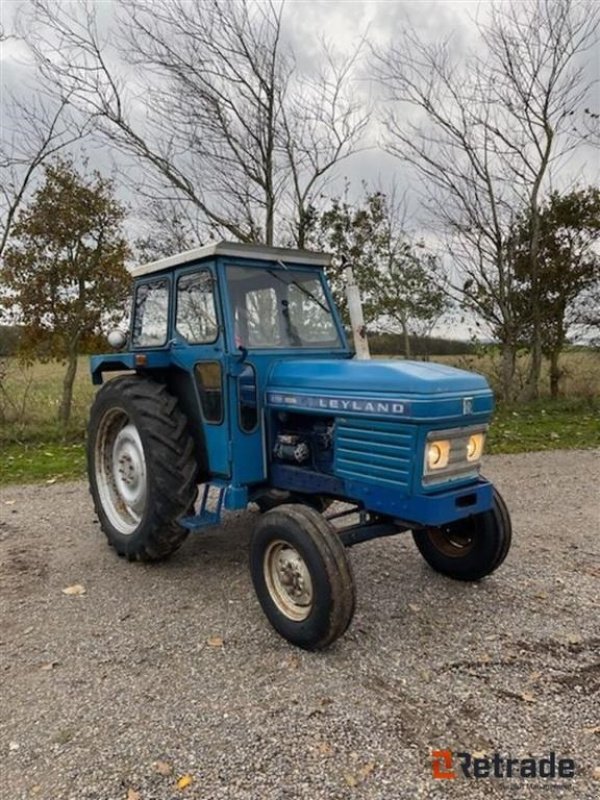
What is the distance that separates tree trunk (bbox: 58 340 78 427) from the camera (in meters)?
9.62

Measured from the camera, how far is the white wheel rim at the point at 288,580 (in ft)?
9.95

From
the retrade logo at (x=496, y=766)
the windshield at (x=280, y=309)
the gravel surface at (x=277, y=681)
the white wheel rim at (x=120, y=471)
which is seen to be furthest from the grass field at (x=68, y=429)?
the retrade logo at (x=496, y=766)

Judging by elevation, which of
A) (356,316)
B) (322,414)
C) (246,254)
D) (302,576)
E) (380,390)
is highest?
(246,254)

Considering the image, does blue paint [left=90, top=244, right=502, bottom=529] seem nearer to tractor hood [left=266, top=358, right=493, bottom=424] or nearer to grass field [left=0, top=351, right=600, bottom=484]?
tractor hood [left=266, top=358, right=493, bottom=424]

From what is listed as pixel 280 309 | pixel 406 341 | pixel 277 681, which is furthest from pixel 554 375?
pixel 277 681

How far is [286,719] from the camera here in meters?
2.45

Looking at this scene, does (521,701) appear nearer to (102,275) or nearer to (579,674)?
(579,674)

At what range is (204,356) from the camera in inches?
148

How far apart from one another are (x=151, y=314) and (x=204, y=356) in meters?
0.91

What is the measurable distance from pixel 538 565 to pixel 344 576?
2009 millimetres

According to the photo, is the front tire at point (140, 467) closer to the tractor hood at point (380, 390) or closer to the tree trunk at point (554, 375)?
the tractor hood at point (380, 390)

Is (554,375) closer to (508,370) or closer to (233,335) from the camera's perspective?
(508,370)

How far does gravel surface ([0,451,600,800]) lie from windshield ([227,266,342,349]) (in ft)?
5.38

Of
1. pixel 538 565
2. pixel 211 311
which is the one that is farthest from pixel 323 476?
pixel 538 565
